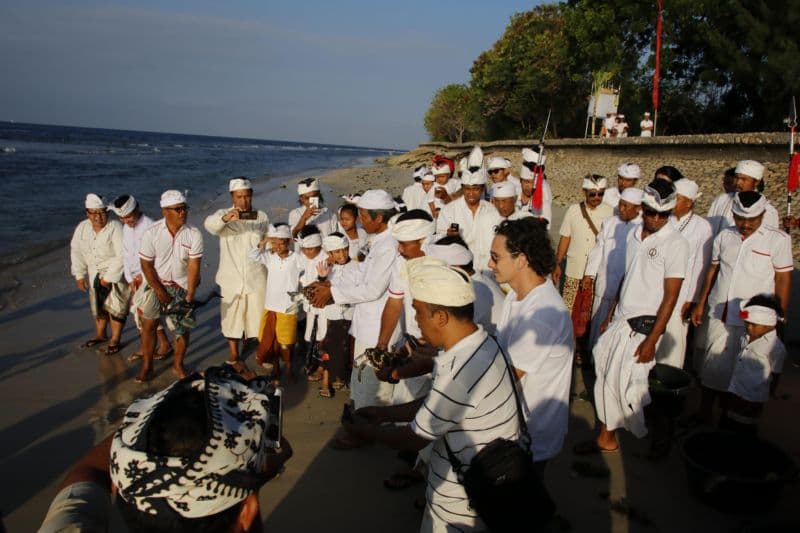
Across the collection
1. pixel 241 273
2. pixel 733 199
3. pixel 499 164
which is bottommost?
pixel 241 273

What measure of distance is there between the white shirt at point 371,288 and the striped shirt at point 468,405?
195cm

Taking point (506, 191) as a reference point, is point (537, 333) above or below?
below

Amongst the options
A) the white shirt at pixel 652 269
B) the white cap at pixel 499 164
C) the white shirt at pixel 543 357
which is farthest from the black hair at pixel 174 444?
the white cap at pixel 499 164

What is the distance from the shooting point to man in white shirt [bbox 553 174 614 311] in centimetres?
654

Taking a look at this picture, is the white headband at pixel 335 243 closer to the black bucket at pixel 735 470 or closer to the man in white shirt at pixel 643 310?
the man in white shirt at pixel 643 310

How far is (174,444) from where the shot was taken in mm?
1490

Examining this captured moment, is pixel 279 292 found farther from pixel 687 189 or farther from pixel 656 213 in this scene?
pixel 687 189

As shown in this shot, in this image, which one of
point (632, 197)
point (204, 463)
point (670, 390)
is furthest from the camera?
point (632, 197)

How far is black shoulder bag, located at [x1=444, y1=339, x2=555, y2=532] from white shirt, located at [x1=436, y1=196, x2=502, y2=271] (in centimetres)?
410

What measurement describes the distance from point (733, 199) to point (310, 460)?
13.9 feet

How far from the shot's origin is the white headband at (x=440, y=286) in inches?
87.0

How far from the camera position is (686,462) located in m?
3.71

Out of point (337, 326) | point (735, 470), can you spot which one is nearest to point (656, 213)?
point (735, 470)

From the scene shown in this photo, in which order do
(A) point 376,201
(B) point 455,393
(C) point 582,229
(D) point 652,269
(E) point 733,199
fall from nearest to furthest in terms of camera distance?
(B) point 455,393
(D) point 652,269
(A) point 376,201
(E) point 733,199
(C) point 582,229
